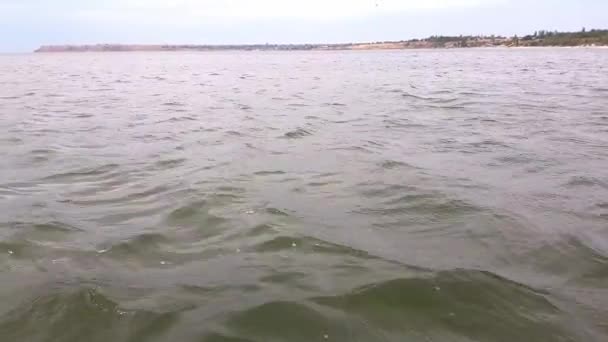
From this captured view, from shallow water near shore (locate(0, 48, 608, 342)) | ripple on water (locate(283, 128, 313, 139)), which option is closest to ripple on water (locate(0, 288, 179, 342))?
shallow water near shore (locate(0, 48, 608, 342))

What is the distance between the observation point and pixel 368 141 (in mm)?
10328

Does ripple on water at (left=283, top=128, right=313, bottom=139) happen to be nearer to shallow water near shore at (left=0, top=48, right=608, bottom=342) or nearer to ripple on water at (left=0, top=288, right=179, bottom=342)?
shallow water near shore at (left=0, top=48, right=608, bottom=342)

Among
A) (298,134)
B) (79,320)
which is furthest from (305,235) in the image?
(298,134)

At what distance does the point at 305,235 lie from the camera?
5219 millimetres

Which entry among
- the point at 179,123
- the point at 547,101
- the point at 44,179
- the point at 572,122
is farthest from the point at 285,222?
the point at 547,101

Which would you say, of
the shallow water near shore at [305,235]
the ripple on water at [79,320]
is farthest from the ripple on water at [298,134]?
the ripple on water at [79,320]

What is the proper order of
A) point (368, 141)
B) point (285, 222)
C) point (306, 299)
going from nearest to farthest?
point (306, 299) < point (285, 222) < point (368, 141)

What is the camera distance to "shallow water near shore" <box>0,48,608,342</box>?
3.60m

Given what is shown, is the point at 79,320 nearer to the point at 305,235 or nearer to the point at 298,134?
the point at 305,235

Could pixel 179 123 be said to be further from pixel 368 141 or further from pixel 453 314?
pixel 453 314

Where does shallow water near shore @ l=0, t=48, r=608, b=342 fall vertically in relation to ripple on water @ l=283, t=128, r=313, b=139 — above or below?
below

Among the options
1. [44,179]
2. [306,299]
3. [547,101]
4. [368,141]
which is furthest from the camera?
[547,101]

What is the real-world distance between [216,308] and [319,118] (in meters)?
10.6

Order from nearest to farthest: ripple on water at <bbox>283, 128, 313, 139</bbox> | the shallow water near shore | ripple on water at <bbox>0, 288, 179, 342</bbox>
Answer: ripple on water at <bbox>0, 288, 179, 342</bbox> < the shallow water near shore < ripple on water at <bbox>283, 128, 313, 139</bbox>
